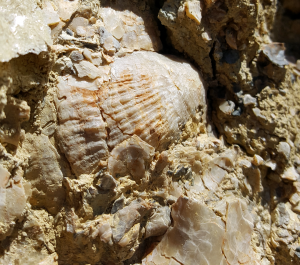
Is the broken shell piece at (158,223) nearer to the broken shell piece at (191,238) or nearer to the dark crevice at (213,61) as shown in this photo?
the broken shell piece at (191,238)

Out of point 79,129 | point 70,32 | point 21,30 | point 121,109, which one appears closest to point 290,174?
point 121,109

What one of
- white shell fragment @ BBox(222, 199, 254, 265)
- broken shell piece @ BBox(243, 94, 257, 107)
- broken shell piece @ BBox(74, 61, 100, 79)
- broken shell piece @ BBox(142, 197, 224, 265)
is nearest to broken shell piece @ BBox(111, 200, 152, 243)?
broken shell piece @ BBox(142, 197, 224, 265)

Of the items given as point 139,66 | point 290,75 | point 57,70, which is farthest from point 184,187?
point 290,75

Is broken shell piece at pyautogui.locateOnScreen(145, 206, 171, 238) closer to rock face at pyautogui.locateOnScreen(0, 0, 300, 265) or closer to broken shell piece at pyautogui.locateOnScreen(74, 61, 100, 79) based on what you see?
rock face at pyautogui.locateOnScreen(0, 0, 300, 265)

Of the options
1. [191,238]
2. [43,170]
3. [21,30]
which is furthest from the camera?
[191,238]

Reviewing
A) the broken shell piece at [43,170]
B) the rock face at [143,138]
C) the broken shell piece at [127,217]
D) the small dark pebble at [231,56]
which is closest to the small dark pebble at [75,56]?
the rock face at [143,138]

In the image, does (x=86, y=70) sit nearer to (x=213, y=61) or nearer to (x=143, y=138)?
(x=143, y=138)
